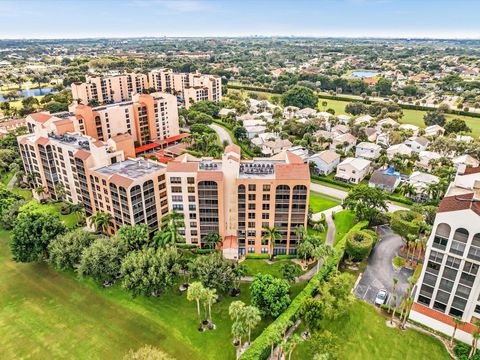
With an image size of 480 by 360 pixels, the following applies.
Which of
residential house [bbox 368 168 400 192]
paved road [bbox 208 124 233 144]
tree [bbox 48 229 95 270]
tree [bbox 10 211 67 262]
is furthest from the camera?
paved road [bbox 208 124 233 144]

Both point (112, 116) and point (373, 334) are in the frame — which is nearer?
point (373, 334)

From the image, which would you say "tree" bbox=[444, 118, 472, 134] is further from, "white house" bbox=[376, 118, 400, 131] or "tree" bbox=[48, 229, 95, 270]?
"tree" bbox=[48, 229, 95, 270]

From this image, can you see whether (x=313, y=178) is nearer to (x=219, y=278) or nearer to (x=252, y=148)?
(x=252, y=148)

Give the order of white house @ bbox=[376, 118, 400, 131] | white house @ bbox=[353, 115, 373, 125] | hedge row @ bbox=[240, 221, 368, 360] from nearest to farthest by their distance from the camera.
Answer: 1. hedge row @ bbox=[240, 221, 368, 360]
2. white house @ bbox=[376, 118, 400, 131]
3. white house @ bbox=[353, 115, 373, 125]

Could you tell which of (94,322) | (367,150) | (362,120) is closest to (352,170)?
(367,150)

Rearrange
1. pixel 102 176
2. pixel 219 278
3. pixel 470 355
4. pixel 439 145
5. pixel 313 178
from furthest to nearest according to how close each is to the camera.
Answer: pixel 439 145 → pixel 313 178 → pixel 102 176 → pixel 219 278 → pixel 470 355

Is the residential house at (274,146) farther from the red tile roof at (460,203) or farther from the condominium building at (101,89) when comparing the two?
the condominium building at (101,89)

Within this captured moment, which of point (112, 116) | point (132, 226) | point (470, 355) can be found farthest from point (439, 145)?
point (112, 116)

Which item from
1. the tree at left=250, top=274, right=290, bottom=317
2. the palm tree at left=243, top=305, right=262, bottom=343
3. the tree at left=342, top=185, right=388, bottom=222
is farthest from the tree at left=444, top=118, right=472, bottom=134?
the palm tree at left=243, top=305, right=262, bottom=343
